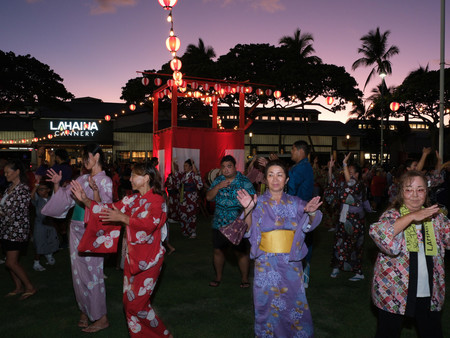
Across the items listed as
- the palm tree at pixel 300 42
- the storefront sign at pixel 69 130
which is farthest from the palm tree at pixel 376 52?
the storefront sign at pixel 69 130

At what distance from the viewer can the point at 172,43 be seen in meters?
8.75

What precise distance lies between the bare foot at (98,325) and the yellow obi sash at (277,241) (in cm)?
201

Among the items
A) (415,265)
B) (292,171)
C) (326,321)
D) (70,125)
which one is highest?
(70,125)

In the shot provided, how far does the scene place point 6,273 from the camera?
577 centimetres

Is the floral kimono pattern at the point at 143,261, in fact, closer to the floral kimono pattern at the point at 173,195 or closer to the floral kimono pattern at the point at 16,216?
the floral kimono pattern at the point at 16,216

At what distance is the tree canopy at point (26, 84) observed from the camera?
56.4 feet

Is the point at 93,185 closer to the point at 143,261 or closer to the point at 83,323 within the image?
the point at 143,261

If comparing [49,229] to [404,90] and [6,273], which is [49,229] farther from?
[404,90]

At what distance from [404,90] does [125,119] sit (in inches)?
782

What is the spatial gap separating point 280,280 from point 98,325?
2.08 m

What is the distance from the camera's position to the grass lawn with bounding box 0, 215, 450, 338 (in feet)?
12.7

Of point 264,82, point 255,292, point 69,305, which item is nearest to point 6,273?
point 69,305

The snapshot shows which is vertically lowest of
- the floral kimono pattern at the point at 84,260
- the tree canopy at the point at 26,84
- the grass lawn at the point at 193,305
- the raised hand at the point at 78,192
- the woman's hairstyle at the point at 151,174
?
the grass lawn at the point at 193,305

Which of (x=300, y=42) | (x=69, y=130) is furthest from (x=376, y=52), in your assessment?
(x=69, y=130)
